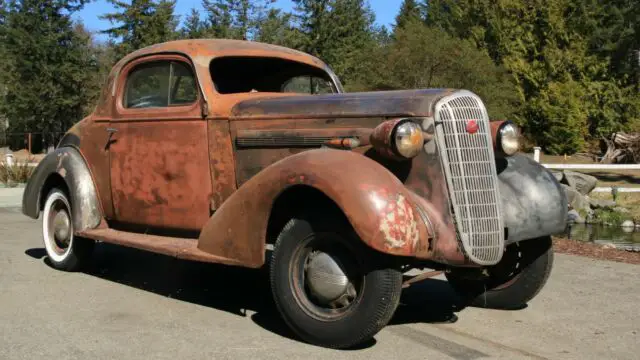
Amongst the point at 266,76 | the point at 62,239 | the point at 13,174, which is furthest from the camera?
the point at 13,174

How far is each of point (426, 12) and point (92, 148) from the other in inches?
2293

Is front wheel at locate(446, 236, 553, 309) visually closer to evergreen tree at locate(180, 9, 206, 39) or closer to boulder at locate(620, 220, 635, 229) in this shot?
boulder at locate(620, 220, 635, 229)

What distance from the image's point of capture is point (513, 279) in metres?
5.18

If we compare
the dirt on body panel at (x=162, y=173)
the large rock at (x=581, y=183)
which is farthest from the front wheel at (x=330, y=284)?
the large rock at (x=581, y=183)

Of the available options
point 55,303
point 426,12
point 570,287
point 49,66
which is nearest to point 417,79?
point 570,287

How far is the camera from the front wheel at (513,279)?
5027 mm

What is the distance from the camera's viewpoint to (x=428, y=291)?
19.5 ft

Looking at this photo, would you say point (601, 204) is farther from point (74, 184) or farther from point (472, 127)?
point (74, 184)

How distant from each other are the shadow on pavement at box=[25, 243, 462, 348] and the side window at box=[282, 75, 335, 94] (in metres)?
1.75

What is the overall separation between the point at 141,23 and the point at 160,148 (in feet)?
112

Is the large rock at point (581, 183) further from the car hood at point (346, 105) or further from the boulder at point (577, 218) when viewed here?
the car hood at point (346, 105)

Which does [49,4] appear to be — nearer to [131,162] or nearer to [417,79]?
[417,79]

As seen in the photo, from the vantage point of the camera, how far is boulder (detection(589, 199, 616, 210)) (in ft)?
51.5

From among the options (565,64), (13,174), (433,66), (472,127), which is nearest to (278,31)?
(565,64)
